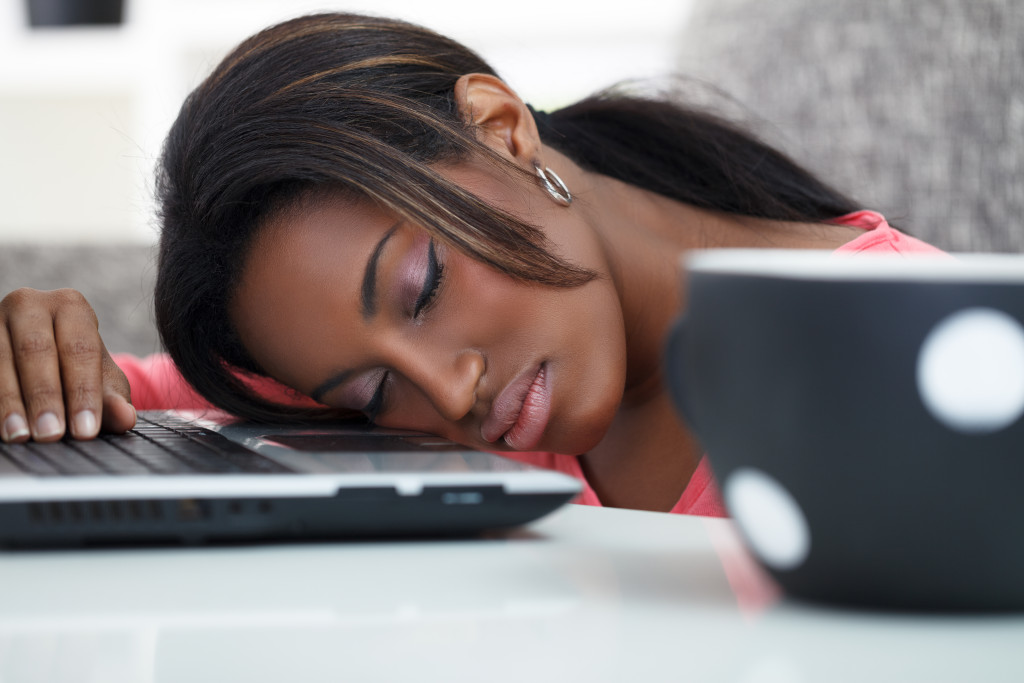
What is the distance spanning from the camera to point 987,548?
30 cm

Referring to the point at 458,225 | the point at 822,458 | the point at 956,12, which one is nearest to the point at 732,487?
the point at 822,458

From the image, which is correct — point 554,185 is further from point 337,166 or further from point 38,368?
point 38,368

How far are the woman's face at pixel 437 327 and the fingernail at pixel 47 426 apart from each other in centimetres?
26

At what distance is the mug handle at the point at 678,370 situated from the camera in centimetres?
36

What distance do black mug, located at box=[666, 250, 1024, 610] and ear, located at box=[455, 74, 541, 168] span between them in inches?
28.9

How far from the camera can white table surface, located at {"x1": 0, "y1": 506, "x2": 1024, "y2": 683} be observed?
281 millimetres

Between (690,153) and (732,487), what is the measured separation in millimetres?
980

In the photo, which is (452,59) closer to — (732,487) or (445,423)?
(445,423)

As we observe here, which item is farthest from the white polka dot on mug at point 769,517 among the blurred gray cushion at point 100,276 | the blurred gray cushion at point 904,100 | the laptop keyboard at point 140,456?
the blurred gray cushion at point 100,276

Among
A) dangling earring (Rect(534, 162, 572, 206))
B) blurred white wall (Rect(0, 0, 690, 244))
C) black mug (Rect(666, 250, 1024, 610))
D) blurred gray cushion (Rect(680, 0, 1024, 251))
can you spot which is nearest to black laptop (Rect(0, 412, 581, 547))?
black mug (Rect(666, 250, 1024, 610))

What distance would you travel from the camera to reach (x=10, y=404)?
2.32 ft

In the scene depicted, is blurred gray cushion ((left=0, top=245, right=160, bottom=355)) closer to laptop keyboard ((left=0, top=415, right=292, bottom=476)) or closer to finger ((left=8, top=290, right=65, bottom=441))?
finger ((left=8, top=290, right=65, bottom=441))

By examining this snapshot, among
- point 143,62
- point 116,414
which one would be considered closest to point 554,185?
point 116,414

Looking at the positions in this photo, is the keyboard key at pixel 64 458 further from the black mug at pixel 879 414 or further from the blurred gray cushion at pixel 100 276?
the blurred gray cushion at pixel 100 276
